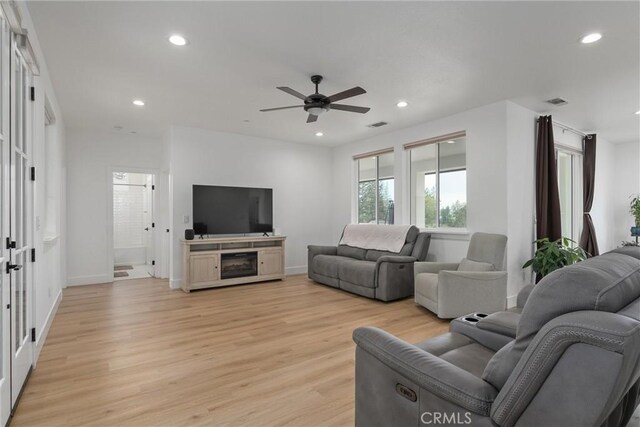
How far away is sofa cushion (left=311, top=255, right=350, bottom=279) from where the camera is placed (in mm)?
5561

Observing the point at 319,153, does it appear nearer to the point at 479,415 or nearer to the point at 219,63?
the point at 219,63

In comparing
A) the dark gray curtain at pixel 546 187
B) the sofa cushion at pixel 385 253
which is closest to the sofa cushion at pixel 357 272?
the sofa cushion at pixel 385 253

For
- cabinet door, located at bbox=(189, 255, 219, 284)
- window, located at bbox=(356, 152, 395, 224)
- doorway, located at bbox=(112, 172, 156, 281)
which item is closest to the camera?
cabinet door, located at bbox=(189, 255, 219, 284)

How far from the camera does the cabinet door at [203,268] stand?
536 cm

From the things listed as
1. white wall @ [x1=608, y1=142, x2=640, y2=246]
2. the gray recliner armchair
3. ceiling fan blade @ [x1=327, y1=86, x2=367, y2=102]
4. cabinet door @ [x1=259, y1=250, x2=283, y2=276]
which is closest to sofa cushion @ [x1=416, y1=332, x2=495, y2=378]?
the gray recliner armchair

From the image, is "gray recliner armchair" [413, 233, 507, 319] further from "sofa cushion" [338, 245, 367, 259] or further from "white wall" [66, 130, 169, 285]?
"white wall" [66, 130, 169, 285]

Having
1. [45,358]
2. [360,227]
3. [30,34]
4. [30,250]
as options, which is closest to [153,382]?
[45,358]

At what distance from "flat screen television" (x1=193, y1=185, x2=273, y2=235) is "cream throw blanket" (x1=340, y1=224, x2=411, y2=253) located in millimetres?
1541

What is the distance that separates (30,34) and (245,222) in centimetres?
397

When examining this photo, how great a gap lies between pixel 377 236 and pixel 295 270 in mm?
2043

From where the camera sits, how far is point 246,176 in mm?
6418

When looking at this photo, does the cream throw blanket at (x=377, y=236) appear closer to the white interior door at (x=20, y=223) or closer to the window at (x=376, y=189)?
the window at (x=376, y=189)

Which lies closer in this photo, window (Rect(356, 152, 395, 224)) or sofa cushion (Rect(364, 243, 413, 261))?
sofa cushion (Rect(364, 243, 413, 261))

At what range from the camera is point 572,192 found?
629 centimetres
